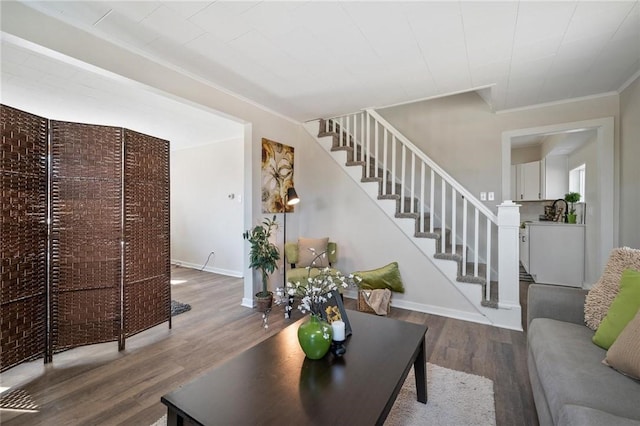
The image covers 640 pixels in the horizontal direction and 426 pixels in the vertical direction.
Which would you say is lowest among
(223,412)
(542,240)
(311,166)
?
(223,412)

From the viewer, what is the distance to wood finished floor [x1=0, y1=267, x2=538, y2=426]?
1.63m

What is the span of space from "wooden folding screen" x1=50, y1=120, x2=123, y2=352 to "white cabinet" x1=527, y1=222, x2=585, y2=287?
552 cm

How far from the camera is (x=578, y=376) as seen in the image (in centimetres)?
118

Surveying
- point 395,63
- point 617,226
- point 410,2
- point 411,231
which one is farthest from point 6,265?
point 617,226

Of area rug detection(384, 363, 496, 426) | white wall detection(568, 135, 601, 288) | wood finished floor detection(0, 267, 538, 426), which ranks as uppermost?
white wall detection(568, 135, 601, 288)

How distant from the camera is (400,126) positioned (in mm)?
4402

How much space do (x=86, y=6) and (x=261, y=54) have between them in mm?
1173

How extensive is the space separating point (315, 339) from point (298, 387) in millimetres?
233

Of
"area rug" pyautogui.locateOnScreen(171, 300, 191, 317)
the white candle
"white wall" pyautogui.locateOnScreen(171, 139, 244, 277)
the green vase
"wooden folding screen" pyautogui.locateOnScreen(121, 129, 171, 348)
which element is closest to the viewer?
the green vase

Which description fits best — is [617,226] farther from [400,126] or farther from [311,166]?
[311,166]

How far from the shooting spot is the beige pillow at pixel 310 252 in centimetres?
355

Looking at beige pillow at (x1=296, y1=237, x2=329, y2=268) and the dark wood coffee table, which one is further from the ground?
beige pillow at (x1=296, y1=237, x2=329, y2=268)

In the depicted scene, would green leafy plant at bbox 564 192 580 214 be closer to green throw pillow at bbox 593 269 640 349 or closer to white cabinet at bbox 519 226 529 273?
white cabinet at bbox 519 226 529 273

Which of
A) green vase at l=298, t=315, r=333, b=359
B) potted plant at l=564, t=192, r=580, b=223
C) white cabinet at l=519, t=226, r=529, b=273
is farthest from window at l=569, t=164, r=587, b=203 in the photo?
green vase at l=298, t=315, r=333, b=359
